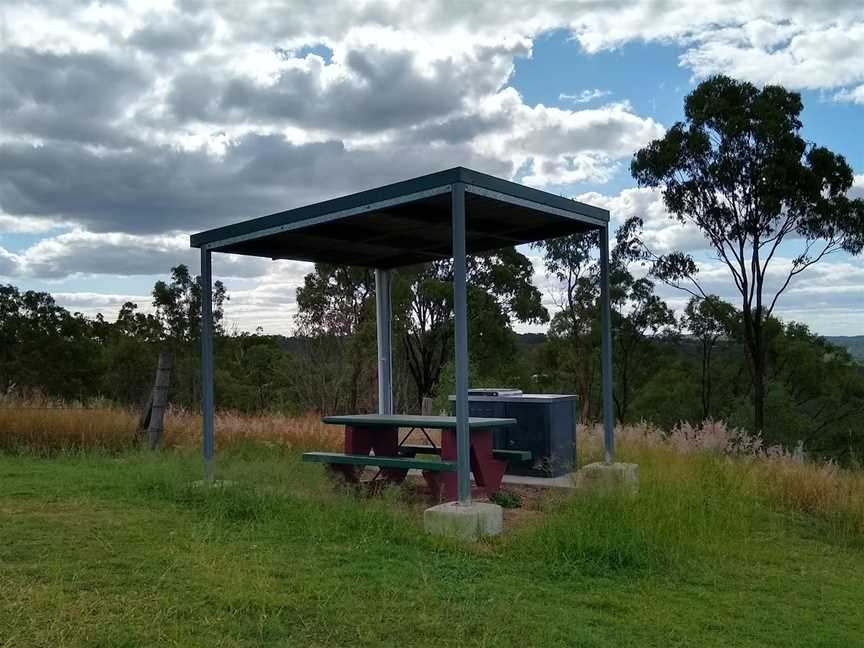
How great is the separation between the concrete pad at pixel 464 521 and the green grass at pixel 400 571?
193 mm

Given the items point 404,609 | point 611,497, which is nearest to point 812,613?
point 611,497

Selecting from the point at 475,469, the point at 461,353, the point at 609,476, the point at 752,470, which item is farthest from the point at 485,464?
the point at 752,470

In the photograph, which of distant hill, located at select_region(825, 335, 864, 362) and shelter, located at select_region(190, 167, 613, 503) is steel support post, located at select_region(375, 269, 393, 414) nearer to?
shelter, located at select_region(190, 167, 613, 503)

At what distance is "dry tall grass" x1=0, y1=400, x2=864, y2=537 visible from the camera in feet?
25.6

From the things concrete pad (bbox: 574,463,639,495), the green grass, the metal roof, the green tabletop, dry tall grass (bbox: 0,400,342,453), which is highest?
the metal roof

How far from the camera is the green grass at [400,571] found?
12.5ft

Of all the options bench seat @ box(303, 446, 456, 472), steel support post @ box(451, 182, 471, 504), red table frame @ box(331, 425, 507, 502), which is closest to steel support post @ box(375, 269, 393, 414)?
bench seat @ box(303, 446, 456, 472)

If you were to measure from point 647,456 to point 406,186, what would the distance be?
186 inches

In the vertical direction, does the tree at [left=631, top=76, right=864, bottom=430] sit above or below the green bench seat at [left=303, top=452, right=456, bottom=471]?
above

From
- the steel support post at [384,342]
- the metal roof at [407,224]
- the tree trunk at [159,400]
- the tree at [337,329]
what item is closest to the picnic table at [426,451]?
the steel support post at [384,342]

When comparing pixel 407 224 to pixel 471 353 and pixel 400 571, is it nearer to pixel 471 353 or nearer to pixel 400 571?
pixel 400 571

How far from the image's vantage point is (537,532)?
5645 millimetres

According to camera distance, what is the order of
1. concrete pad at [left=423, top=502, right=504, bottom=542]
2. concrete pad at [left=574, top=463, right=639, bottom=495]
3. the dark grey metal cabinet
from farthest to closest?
1. the dark grey metal cabinet
2. concrete pad at [left=574, top=463, right=639, bottom=495]
3. concrete pad at [left=423, top=502, right=504, bottom=542]

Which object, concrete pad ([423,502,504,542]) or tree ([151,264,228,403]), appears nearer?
concrete pad ([423,502,504,542])
